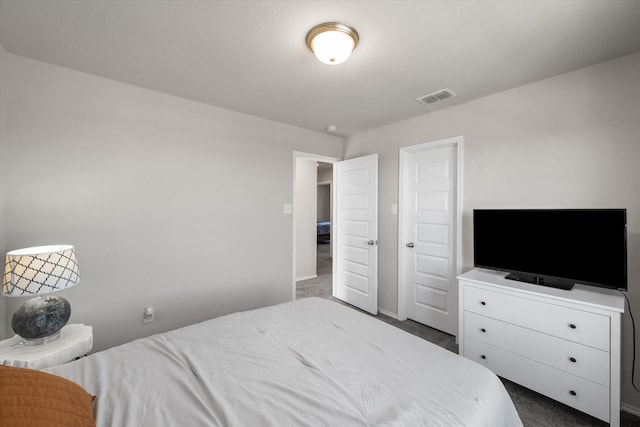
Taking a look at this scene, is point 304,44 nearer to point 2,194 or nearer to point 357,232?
point 2,194

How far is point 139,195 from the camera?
240 cm

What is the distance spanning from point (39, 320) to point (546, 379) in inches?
127

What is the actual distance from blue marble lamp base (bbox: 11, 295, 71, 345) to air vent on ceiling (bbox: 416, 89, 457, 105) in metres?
3.21

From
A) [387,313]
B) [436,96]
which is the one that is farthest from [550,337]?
[436,96]

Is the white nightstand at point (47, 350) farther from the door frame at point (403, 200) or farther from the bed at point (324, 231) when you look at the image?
the bed at point (324, 231)

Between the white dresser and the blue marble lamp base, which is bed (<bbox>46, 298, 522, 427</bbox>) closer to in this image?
the blue marble lamp base

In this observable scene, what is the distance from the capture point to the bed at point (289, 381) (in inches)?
36.8

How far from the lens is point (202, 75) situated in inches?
85.4

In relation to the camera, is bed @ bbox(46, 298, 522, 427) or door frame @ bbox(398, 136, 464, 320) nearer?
bed @ bbox(46, 298, 522, 427)

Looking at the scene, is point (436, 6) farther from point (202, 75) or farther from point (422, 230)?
point (422, 230)

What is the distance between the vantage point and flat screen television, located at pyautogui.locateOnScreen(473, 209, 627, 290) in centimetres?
176

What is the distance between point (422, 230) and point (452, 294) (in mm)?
761

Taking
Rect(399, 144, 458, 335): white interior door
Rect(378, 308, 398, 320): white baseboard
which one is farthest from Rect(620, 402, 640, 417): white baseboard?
Rect(378, 308, 398, 320): white baseboard

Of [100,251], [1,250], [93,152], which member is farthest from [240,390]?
[93,152]
